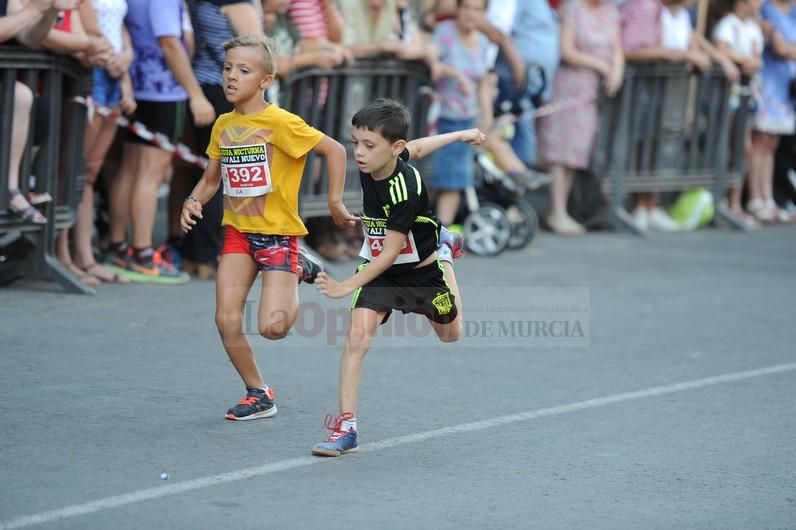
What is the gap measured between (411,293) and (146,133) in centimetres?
401

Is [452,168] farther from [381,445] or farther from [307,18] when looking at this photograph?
[381,445]

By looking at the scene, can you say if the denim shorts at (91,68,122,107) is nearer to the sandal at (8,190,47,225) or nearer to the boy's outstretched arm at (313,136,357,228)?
the sandal at (8,190,47,225)

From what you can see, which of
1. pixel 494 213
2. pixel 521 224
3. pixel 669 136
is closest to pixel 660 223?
pixel 669 136

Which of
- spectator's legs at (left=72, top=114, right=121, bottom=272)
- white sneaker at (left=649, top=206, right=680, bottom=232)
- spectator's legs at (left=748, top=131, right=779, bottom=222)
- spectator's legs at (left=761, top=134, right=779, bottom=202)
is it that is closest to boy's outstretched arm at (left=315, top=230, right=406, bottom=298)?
spectator's legs at (left=72, top=114, right=121, bottom=272)

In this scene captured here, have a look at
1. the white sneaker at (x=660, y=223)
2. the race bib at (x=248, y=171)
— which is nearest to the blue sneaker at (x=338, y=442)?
the race bib at (x=248, y=171)

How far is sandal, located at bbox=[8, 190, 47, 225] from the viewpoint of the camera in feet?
29.4

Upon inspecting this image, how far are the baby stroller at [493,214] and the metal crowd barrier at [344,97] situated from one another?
2.67 feet

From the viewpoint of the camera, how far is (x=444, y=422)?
266 inches

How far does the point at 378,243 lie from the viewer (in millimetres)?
6254

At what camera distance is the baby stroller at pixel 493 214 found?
12367 mm

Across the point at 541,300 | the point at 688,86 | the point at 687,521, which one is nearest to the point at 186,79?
the point at 541,300

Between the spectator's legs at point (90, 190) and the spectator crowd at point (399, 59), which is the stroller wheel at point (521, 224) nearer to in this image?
the spectator crowd at point (399, 59)

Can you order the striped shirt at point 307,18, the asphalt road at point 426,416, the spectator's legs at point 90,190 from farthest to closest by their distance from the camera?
the striped shirt at point 307,18
the spectator's legs at point 90,190
the asphalt road at point 426,416

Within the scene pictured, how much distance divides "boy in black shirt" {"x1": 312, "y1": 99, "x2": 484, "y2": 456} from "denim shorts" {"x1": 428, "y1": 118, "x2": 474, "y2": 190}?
5.80 metres
